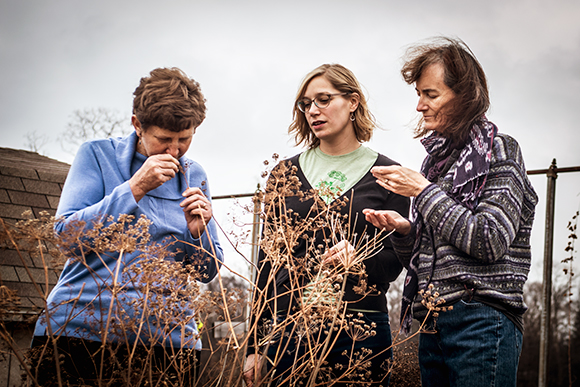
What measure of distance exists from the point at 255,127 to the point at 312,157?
777 centimetres

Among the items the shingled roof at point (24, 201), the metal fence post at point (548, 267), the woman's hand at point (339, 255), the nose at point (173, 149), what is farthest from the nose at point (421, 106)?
the shingled roof at point (24, 201)

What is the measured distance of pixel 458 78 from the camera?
6.90 ft

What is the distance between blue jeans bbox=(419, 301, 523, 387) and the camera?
5.75 ft

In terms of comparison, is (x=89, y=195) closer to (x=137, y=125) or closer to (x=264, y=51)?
(x=137, y=125)

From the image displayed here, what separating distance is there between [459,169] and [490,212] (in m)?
0.26

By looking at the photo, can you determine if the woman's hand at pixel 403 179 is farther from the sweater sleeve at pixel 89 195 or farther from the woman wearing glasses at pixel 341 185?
the sweater sleeve at pixel 89 195

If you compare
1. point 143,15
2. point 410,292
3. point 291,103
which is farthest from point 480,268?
point 143,15

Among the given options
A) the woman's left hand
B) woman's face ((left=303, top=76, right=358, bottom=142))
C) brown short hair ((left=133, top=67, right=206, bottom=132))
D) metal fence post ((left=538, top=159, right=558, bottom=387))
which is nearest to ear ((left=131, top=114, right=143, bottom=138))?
brown short hair ((left=133, top=67, right=206, bottom=132))

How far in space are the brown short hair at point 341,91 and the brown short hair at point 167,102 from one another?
0.80 metres

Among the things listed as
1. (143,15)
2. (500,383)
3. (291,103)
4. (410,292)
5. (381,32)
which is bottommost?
(500,383)

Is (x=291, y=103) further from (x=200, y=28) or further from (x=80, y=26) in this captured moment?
(x=80, y=26)

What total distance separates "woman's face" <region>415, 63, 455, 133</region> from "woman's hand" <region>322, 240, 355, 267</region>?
76 cm

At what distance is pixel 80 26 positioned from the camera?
50.7 ft

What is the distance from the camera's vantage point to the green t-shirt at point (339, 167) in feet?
8.36
